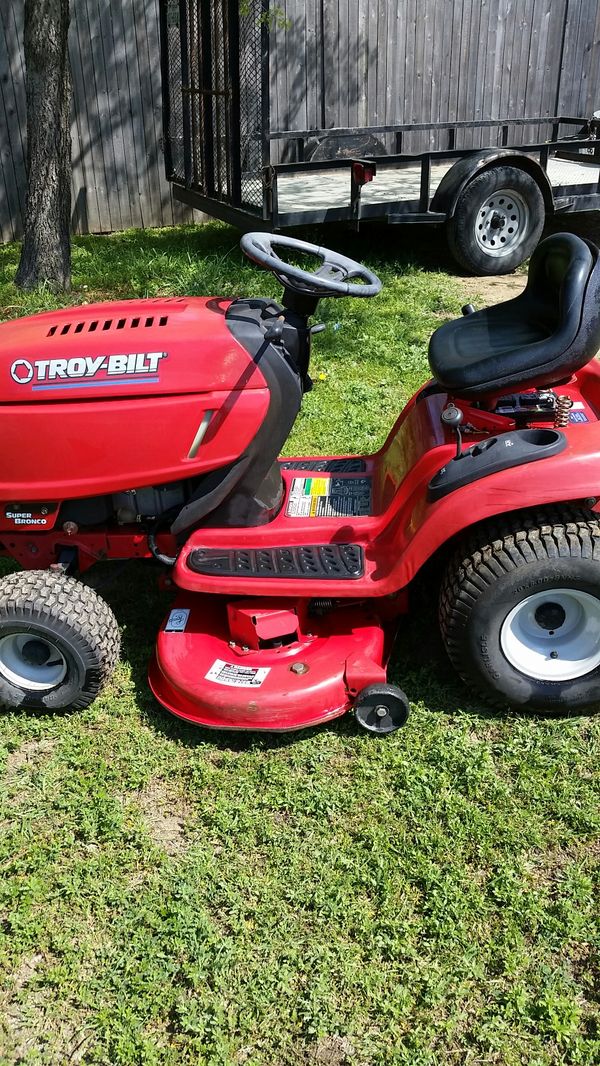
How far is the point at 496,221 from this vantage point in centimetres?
760

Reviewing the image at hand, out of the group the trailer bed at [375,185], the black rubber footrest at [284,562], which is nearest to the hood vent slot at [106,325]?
the black rubber footrest at [284,562]

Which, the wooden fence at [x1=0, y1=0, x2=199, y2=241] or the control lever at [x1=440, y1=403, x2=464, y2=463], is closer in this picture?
the control lever at [x1=440, y1=403, x2=464, y2=463]

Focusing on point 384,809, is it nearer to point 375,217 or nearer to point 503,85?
point 375,217

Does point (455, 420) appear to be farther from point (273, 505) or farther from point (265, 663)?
point (265, 663)

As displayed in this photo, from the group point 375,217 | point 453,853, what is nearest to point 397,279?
point 375,217

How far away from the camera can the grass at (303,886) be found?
2117mm

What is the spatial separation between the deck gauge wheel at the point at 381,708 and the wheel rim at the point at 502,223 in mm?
5612

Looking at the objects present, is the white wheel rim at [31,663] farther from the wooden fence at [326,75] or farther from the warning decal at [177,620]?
the wooden fence at [326,75]

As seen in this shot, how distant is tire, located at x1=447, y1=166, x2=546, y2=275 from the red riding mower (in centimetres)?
450

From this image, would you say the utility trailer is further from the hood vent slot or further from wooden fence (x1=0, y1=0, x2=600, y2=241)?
the hood vent slot

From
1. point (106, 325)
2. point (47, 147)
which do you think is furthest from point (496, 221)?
point (106, 325)

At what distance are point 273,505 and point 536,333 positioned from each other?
1.10 m

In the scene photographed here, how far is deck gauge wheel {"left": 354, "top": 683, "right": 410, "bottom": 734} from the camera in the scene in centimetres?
284

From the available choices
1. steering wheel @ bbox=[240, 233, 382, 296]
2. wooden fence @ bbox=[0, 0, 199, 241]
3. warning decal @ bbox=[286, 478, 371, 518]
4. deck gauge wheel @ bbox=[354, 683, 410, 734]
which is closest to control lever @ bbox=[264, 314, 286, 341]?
steering wheel @ bbox=[240, 233, 382, 296]
